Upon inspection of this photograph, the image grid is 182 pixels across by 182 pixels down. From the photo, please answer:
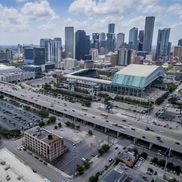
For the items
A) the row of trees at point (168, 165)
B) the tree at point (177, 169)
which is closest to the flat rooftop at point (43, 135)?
the row of trees at point (168, 165)

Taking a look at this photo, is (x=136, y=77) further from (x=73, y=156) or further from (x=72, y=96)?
(x=73, y=156)

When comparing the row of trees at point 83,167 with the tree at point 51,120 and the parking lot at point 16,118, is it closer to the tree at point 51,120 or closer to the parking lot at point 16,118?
the tree at point 51,120

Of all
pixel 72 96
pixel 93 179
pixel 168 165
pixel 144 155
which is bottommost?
pixel 93 179

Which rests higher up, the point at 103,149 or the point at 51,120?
the point at 51,120

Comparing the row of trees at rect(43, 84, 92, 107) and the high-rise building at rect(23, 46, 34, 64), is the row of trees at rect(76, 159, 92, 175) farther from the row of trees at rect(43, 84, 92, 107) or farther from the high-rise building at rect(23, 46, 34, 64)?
the high-rise building at rect(23, 46, 34, 64)

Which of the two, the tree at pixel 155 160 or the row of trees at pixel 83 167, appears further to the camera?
the tree at pixel 155 160

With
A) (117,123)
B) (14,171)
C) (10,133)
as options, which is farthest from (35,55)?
(14,171)

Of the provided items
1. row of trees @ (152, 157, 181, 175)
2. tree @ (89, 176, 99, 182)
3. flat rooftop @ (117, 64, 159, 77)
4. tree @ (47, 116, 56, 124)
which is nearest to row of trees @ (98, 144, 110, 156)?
tree @ (89, 176, 99, 182)
